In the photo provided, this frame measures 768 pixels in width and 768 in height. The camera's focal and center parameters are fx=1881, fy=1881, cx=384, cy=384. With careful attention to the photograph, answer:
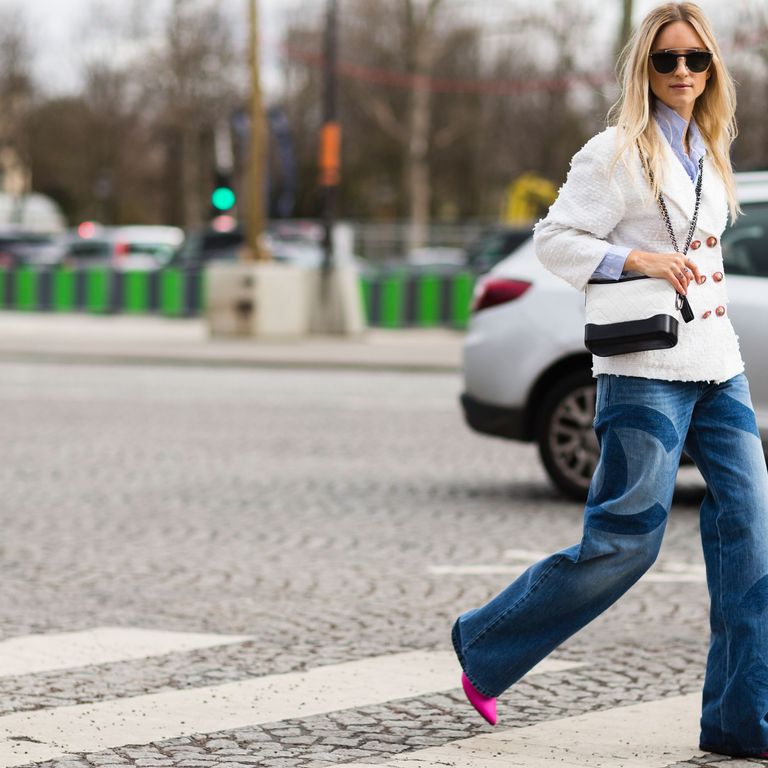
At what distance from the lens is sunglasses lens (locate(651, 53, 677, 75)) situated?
4250 millimetres

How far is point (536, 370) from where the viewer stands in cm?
927

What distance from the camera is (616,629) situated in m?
6.19

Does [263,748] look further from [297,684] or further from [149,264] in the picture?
[149,264]

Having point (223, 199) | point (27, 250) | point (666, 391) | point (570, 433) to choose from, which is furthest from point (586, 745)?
point (27, 250)

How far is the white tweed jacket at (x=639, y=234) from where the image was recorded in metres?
Answer: 4.22

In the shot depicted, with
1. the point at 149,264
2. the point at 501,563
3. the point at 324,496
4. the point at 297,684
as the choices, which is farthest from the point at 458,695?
the point at 149,264

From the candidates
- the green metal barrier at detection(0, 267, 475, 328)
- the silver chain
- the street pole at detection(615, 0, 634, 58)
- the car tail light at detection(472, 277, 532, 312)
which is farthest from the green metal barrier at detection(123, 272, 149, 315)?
the silver chain

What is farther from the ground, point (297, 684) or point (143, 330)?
point (297, 684)

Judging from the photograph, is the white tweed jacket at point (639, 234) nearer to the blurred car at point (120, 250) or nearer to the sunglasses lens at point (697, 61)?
the sunglasses lens at point (697, 61)

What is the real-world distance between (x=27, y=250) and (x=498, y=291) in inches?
1590

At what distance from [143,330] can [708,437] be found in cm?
2639

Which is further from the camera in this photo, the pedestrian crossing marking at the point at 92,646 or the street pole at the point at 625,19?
the street pole at the point at 625,19

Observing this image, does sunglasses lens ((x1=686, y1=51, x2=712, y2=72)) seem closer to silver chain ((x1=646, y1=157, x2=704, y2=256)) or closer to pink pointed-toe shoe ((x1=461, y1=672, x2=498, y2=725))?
silver chain ((x1=646, y1=157, x2=704, y2=256))

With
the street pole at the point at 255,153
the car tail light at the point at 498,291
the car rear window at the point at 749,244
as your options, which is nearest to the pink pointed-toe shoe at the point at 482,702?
the car rear window at the point at 749,244
